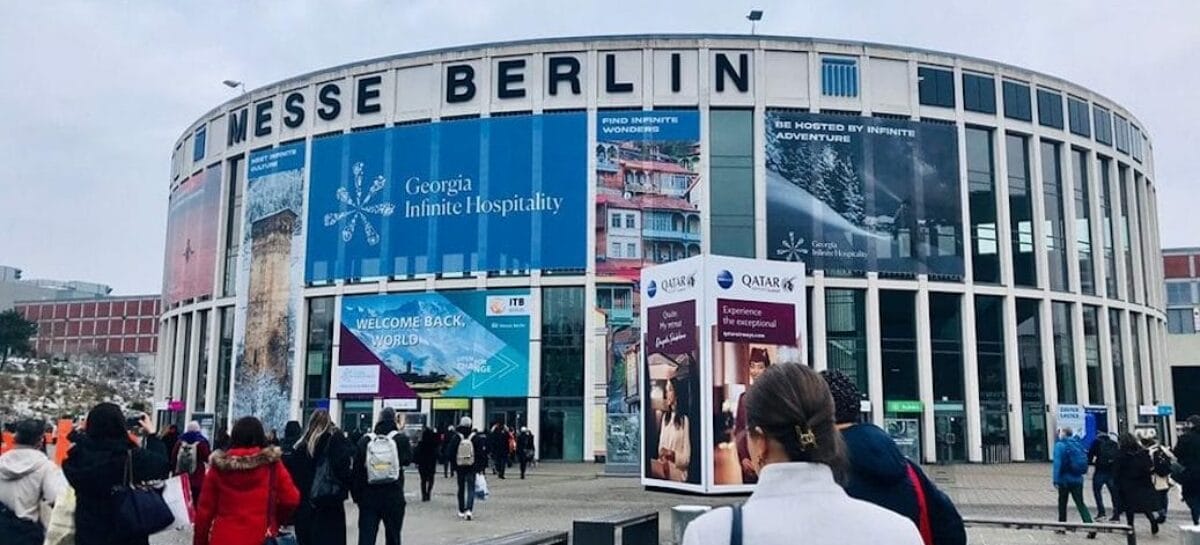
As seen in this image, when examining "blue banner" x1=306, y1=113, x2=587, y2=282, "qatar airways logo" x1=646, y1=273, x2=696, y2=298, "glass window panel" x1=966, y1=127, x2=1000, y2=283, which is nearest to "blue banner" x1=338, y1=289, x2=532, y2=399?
A: "blue banner" x1=306, y1=113, x2=587, y2=282

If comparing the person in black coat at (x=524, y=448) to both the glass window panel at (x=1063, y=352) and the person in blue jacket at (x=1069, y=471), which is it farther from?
the glass window panel at (x=1063, y=352)

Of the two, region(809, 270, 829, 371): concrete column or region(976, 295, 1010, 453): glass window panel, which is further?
region(976, 295, 1010, 453): glass window panel

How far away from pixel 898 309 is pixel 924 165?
19.1 ft

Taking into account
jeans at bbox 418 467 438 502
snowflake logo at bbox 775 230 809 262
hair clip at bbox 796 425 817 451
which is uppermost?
snowflake logo at bbox 775 230 809 262

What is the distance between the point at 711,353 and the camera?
17.4 meters

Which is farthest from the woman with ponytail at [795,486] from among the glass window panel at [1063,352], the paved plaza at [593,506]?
the glass window panel at [1063,352]

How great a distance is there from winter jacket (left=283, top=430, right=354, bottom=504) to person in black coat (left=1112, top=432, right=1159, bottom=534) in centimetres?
1034

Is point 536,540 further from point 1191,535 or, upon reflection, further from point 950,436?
point 950,436

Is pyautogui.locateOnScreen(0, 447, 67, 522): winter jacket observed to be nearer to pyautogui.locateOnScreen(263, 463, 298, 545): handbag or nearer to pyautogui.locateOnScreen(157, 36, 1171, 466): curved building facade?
pyautogui.locateOnScreen(263, 463, 298, 545): handbag

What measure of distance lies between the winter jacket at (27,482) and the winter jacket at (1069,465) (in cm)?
1251

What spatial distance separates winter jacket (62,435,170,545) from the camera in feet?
18.5

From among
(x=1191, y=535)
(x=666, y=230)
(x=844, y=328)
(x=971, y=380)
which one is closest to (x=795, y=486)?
(x=1191, y=535)

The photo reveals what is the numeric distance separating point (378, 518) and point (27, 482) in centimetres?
350

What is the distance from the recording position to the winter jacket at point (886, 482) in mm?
3355
